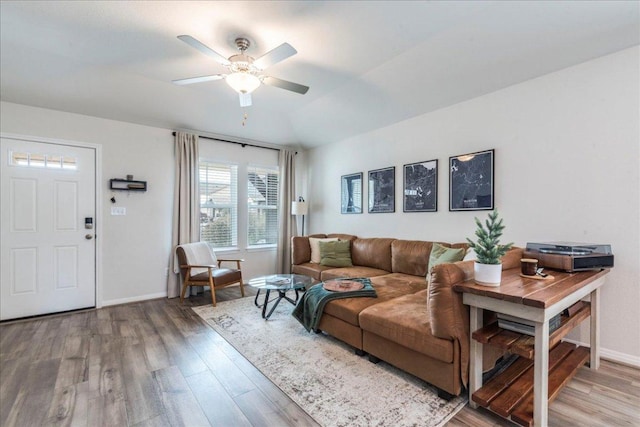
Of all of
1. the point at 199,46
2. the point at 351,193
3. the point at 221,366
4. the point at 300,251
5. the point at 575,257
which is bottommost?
the point at 221,366

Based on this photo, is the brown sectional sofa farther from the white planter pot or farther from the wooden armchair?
the wooden armchair

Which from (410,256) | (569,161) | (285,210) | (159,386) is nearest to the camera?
(159,386)

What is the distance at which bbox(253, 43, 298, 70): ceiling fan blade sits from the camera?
2.17 meters

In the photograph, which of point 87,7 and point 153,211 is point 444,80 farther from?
point 153,211

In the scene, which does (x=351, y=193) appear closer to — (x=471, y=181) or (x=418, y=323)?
(x=471, y=181)

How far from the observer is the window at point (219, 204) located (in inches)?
188

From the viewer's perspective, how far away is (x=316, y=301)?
2791 millimetres

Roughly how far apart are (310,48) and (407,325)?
2647 millimetres

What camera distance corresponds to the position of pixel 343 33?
2566mm

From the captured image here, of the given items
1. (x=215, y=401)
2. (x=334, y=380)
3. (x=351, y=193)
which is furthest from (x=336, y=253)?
(x=215, y=401)

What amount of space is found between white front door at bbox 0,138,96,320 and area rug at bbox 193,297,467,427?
216 cm

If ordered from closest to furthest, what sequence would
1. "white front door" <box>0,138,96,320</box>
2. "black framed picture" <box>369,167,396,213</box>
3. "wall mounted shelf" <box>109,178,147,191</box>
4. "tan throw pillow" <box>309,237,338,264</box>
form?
"white front door" <box>0,138,96,320</box>
"wall mounted shelf" <box>109,178,147,191</box>
"black framed picture" <box>369,167,396,213</box>
"tan throw pillow" <box>309,237,338,264</box>

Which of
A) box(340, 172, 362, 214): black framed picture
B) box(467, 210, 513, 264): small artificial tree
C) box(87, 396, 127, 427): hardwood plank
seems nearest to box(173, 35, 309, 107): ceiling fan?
box(467, 210, 513, 264): small artificial tree

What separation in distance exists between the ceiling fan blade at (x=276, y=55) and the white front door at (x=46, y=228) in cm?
295
